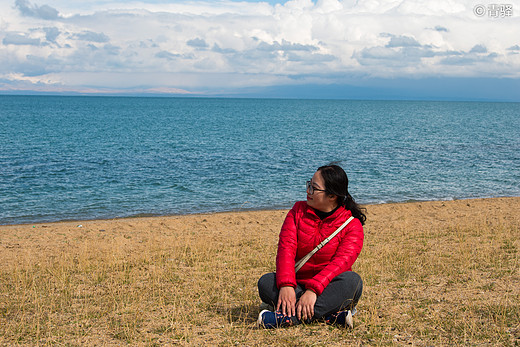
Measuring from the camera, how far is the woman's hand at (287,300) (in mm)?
5309

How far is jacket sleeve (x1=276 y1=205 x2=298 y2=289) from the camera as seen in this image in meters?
5.37

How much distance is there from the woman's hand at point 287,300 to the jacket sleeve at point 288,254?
0.08 m

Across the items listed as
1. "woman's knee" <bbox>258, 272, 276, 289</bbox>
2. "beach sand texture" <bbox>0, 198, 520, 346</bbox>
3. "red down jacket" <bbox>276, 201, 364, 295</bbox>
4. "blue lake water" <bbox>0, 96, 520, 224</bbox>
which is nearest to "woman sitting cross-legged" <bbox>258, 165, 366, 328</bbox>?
"red down jacket" <bbox>276, 201, 364, 295</bbox>

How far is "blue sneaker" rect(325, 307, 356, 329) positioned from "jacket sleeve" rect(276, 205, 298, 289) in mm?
662

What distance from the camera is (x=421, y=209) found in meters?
18.1

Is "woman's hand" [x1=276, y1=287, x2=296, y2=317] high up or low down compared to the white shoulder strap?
down

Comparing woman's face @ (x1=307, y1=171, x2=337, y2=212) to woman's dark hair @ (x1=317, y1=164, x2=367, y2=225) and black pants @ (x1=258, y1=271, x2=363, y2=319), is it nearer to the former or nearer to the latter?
woman's dark hair @ (x1=317, y1=164, x2=367, y2=225)

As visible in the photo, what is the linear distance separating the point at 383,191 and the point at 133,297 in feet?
62.6

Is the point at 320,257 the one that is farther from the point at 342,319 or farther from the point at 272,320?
the point at 272,320

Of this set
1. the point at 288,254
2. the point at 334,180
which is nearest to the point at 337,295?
the point at 288,254

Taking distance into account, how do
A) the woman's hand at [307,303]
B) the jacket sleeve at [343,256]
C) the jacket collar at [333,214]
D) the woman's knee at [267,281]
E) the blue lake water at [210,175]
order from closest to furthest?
the woman's hand at [307,303], the jacket sleeve at [343,256], the jacket collar at [333,214], the woman's knee at [267,281], the blue lake water at [210,175]

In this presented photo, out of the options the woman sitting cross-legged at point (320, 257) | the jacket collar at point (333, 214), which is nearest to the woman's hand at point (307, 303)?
the woman sitting cross-legged at point (320, 257)

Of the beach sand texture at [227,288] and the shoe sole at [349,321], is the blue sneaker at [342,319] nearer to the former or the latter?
the shoe sole at [349,321]

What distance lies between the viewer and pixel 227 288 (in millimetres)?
7652
